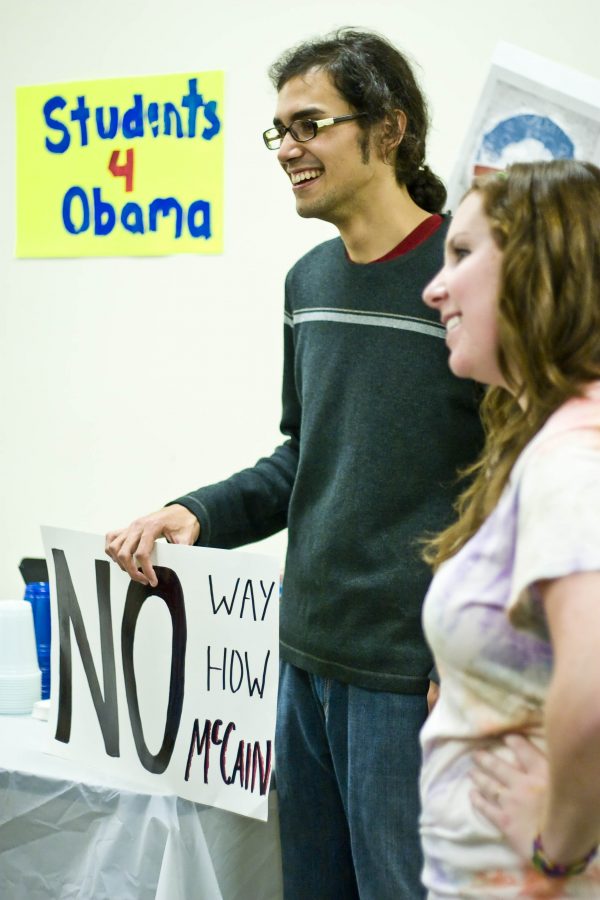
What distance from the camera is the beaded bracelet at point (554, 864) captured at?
65 cm

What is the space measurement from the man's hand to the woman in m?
0.59

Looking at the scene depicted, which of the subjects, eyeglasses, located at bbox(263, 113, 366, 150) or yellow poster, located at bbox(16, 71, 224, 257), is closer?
eyeglasses, located at bbox(263, 113, 366, 150)

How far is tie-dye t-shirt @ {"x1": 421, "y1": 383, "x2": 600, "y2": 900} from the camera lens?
61 centimetres

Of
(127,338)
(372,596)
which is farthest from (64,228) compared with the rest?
(372,596)

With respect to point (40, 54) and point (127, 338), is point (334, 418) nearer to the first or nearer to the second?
point (127, 338)

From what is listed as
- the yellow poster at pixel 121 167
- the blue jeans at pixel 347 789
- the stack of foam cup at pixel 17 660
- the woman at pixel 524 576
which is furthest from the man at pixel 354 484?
the yellow poster at pixel 121 167

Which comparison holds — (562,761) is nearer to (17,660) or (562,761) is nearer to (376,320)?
(376,320)

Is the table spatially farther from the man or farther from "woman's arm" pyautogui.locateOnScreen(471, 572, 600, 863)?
"woman's arm" pyautogui.locateOnScreen(471, 572, 600, 863)

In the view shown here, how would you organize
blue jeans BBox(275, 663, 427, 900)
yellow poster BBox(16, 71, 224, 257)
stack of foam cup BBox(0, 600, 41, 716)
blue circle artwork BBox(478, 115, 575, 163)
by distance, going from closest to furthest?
blue jeans BBox(275, 663, 427, 900) < blue circle artwork BBox(478, 115, 575, 163) < stack of foam cup BBox(0, 600, 41, 716) < yellow poster BBox(16, 71, 224, 257)

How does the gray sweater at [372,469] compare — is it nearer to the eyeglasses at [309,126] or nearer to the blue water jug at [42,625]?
the eyeglasses at [309,126]

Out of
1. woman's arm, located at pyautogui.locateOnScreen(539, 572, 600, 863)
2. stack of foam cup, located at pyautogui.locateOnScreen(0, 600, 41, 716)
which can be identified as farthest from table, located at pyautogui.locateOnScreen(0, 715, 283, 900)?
woman's arm, located at pyautogui.locateOnScreen(539, 572, 600, 863)

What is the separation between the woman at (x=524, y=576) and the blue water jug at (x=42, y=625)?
100 cm

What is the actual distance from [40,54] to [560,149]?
1275 mm

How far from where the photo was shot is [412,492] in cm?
116
